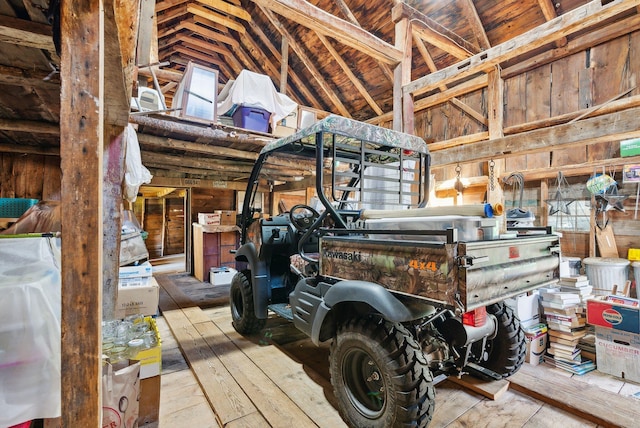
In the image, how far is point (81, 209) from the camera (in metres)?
1.04

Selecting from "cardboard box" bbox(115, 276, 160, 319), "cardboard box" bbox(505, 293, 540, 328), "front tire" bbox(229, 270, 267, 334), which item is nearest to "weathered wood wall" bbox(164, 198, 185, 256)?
"cardboard box" bbox(115, 276, 160, 319)

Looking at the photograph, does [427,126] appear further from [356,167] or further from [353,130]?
[353,130]

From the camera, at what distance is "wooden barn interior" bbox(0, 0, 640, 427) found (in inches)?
41.9

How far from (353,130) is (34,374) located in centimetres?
221

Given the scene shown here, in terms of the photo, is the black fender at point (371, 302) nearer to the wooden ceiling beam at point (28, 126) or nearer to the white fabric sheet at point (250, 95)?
the white fabric sheet at point (250, 95)

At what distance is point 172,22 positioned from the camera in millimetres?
6609

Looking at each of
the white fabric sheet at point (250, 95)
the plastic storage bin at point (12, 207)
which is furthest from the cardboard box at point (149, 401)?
the white fabric sheet at point (250, 95)

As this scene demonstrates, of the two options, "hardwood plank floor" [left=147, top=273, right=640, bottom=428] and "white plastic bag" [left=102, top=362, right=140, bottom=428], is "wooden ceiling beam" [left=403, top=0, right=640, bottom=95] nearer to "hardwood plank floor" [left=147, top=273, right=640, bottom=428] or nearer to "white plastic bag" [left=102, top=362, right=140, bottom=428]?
"hardwood plank floor" [left=147, top=273, right=640, bottom=428]

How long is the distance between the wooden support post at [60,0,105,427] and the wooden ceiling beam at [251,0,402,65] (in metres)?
2.19

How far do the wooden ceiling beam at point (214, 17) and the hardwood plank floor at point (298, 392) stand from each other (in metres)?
6.41

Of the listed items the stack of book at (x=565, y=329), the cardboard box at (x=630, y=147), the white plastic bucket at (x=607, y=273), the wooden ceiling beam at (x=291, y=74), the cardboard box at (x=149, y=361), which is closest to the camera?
the cardboard box at (x=149, y=361)

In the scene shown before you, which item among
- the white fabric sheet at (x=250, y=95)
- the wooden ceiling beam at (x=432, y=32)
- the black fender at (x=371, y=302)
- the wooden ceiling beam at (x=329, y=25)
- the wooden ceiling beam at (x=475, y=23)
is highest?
the wooden ceiling beam at (x=475, y=23)

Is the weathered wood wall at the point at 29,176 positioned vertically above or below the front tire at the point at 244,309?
above

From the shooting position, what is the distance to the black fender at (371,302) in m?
1.56
